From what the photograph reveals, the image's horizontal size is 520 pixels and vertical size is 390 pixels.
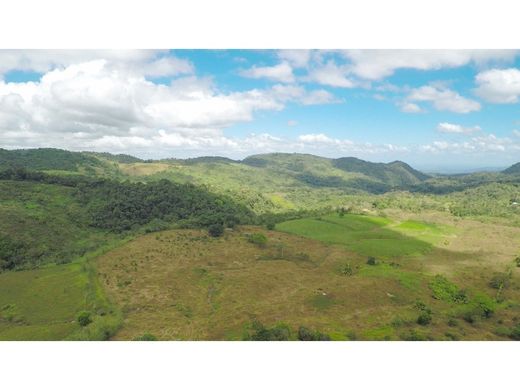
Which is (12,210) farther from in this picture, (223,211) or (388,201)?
(388,201)

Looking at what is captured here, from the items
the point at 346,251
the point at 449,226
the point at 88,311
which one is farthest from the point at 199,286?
the point at 449,226

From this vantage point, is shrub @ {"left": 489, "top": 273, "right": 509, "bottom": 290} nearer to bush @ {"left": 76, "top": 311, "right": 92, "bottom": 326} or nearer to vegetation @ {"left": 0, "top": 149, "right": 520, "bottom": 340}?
vegetation @ {"left": 0, "top": 149, "right": 520, "bottom": 340}

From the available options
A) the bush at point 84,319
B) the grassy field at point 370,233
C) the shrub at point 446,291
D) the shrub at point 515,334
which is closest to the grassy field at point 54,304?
the bush at point 84,319

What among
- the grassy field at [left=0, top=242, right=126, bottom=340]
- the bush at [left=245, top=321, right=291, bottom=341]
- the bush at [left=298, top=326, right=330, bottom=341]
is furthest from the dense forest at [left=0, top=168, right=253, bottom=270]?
the bush at [left=298, top=326, right=330, bottom=341]

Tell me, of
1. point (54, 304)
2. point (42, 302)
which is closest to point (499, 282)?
point (54, 304)

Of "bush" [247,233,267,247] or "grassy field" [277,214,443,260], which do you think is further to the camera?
"bush" [247,233,267,247]

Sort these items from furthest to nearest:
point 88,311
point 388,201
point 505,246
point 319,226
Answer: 1. point 388,201
2. point 319,226
3. point 505,246
4. point 88,311

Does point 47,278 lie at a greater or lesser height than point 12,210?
lesser

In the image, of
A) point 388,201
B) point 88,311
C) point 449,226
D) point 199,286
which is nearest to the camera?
point 88,311
